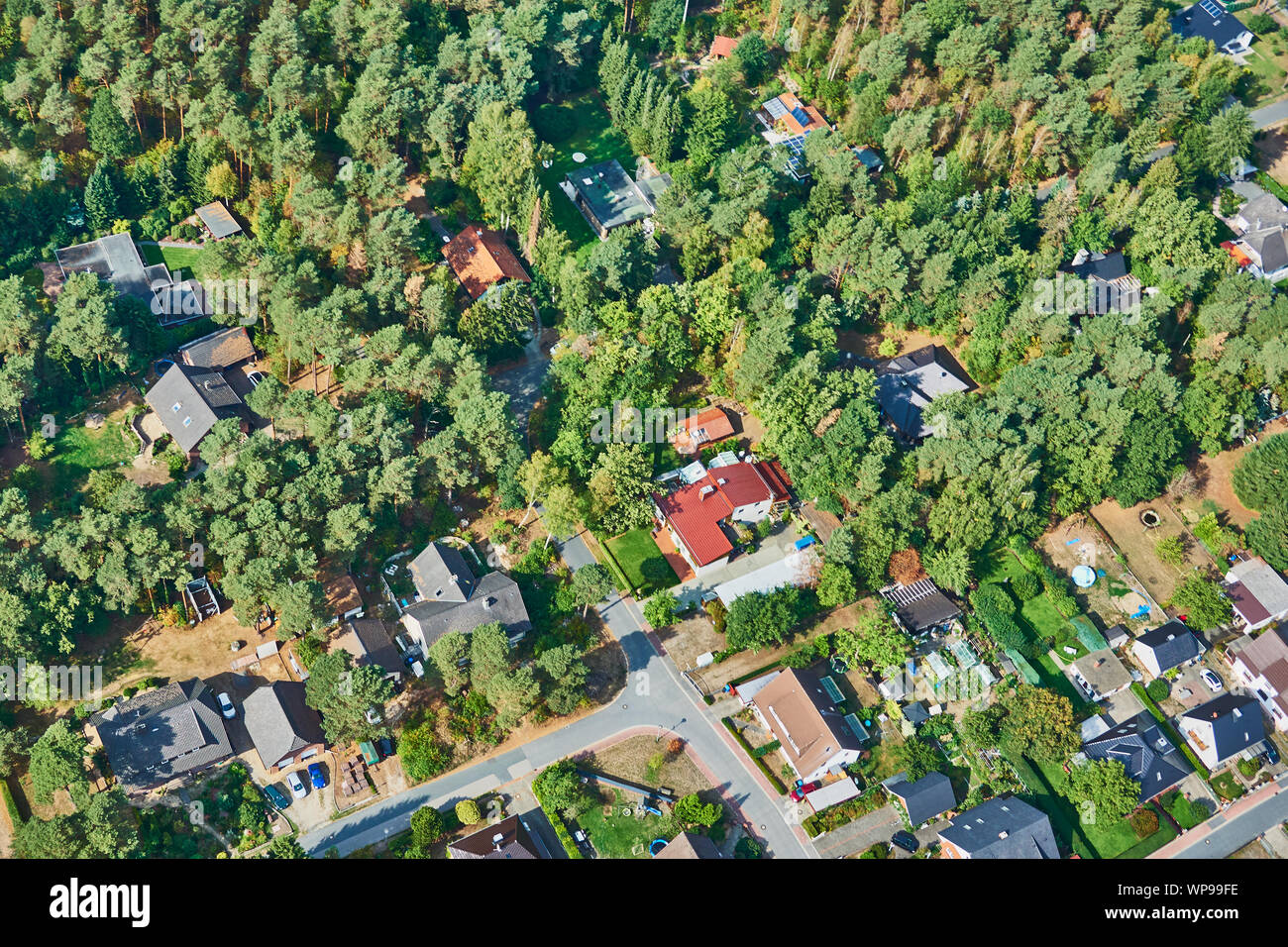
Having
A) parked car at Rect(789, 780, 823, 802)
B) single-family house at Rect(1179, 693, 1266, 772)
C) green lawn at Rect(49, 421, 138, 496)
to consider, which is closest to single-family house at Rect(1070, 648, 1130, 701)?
single-family house at Rect(1179, 693, 1266, 772)

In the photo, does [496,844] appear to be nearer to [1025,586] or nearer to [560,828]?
[560,828]

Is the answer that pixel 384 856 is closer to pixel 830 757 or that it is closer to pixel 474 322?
pixel 830 757

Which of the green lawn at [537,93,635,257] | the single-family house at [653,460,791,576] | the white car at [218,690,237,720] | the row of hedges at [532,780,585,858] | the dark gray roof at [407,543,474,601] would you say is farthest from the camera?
the green lawn at [537,93,635,257]

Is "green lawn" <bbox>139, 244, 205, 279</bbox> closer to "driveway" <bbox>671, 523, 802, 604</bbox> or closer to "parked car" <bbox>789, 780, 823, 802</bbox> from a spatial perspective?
"driveway" <bbox>671, 523, 802, 604</bbox>

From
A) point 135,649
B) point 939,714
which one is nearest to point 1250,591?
point 939,714

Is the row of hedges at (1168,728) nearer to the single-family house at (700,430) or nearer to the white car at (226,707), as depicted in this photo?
the single-family house at (700,430)

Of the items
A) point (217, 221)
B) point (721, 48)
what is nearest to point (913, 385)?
point (721, 48)
